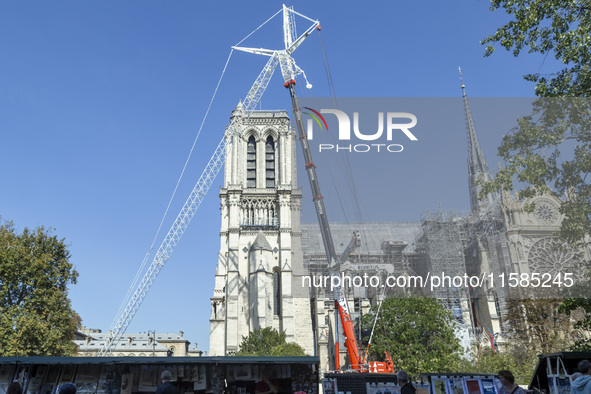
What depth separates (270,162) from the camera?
73.4 m

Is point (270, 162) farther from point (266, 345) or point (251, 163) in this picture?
point (266, 345)

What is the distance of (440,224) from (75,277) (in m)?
42.8

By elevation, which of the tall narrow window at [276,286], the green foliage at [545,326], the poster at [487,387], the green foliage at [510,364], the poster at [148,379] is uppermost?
the tall narrow window at [276,286]

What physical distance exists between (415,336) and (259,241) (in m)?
24.5

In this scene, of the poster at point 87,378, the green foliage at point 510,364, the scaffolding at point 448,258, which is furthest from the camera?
the scaffolding at point 448,258

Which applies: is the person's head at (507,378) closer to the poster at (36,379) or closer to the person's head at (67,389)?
the person's head at (67,389)

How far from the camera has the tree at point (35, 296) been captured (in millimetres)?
30047

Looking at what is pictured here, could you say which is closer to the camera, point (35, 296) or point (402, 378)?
point (402, 378)

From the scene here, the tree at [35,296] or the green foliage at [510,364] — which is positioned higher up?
the tree at [35,296]

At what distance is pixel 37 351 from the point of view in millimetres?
30484

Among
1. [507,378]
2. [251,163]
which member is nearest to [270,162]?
[251,163]

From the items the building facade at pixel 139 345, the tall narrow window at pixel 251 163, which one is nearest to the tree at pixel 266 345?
the tall narrow window at pixel 251 163

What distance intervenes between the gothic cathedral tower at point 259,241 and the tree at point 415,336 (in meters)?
14.3

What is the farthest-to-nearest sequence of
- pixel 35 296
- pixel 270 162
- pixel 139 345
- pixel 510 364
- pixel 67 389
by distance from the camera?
1. pixel 139 345
2. pixel 270 162
3. pixel 510 364
4. pixel 35 296
5. pixel 67 389
